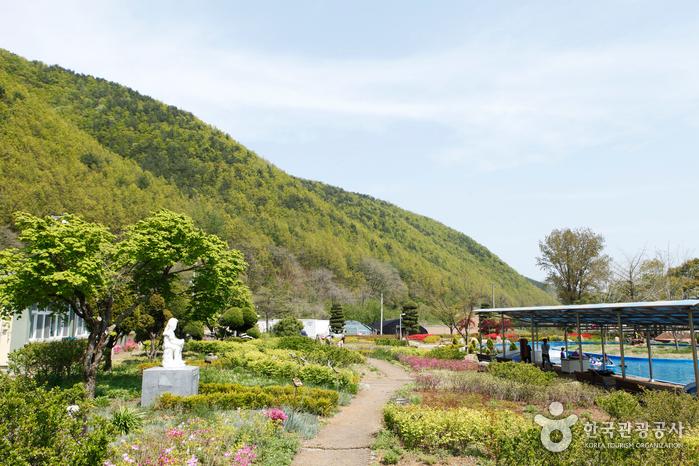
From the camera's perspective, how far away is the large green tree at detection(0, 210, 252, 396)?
1251 cm

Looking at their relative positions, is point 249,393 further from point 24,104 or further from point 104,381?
point 24,104

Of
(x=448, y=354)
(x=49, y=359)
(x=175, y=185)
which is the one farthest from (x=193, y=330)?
(x=175, y=185)

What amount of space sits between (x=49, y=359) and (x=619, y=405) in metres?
17.1

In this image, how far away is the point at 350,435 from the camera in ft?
35.4

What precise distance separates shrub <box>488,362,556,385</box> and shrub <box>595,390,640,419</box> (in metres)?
3.04

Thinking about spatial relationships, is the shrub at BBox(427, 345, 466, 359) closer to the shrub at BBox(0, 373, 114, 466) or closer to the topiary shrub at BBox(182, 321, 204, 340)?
the topiary shrub at BBox(182, 321, 204, 340)

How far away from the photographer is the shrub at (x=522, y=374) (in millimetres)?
15172

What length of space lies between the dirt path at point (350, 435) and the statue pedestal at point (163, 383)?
13.5ft

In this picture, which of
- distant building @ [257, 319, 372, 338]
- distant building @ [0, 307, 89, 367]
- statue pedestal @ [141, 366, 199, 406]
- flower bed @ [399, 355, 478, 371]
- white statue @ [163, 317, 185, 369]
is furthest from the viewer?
distant building @ [257, 319, 372, 338]

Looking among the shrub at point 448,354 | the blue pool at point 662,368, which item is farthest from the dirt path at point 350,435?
the blue pool at point 662,368

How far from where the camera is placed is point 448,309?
140 ft

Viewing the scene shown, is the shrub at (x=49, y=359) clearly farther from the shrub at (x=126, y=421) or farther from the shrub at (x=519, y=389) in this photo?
the shrub at (x=519, y=389)

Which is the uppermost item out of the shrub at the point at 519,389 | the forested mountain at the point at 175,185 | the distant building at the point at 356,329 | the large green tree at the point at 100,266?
the forested mountain at the point at 175,185

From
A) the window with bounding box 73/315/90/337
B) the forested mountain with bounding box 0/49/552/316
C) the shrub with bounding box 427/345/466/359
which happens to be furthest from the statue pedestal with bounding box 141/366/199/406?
the forested mountain with bounding box 0/49/552/316
